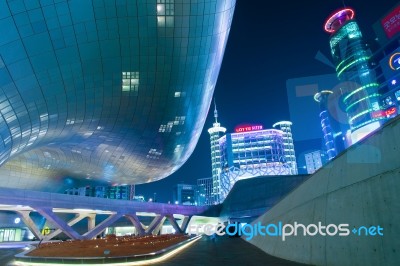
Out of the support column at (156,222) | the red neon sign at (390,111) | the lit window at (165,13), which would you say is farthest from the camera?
the red neon sign at (390,111)

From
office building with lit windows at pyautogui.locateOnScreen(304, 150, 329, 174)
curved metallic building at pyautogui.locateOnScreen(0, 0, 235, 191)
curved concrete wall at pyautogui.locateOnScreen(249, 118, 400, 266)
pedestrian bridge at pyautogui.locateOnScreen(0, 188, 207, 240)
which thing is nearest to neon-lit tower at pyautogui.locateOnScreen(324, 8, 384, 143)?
pedestrian bridge at pyautogui.locateOnScreen(0, 188, 207, 240)

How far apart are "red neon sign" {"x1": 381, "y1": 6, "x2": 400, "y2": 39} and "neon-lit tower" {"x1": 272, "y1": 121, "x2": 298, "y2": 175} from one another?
229ft

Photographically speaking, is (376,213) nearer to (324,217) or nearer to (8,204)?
(324,217)

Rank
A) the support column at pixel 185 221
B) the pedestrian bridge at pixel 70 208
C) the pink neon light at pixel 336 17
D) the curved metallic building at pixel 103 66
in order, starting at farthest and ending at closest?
the pink neon light at pixel 336 17
the support column at pixel 185 221
the pedestrian bridge at pixel 70 208
the curved metallic building at pixel 103 66

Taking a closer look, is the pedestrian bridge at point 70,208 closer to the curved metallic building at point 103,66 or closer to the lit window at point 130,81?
the curved metallic building at point 103,66

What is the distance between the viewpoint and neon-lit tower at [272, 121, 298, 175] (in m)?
139

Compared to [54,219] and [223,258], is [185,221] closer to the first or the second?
[54,219]

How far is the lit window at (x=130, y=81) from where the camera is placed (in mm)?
22953

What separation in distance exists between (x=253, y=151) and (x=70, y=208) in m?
108

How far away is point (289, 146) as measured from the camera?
147625 mm

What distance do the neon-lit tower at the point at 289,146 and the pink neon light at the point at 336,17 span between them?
52.1 meters

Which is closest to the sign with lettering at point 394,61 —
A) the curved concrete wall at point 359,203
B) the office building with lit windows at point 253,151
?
the office building with lit windows at point 253,151

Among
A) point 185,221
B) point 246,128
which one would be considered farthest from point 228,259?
point 246,128

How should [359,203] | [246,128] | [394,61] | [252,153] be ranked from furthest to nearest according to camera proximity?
[246,128]
[252,153]
[394,61]
[359,203]
